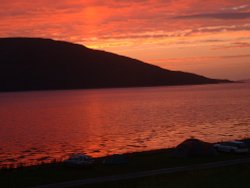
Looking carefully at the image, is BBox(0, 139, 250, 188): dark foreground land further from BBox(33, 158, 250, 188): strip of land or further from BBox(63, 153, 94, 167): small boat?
BBox(33, 158, 250, 188): strip of land

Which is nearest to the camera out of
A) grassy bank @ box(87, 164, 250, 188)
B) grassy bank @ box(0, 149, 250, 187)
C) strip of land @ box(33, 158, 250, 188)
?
grassy bank @ box(87, 164, 250, 188)

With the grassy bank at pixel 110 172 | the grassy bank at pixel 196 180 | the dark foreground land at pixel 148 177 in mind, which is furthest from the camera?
the grassy bank at pixel 110 172

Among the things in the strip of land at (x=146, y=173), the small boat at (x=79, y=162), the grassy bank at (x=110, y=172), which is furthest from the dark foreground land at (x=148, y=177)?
the strip of land at (x=146, y=173)

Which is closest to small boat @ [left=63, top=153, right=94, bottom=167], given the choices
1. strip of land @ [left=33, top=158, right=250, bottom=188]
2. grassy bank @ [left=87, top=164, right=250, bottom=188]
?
strip of land @ [left=33, top=158, right=250, bottom=188]

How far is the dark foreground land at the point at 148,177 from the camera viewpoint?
28.7 metres

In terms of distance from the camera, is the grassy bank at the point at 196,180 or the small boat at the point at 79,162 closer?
the grassy bank at the point at 196,180

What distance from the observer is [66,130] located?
88.2 metres

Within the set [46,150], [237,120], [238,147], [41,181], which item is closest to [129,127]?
[237,120]

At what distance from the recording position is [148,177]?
3138cm

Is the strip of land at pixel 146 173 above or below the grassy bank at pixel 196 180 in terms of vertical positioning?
below

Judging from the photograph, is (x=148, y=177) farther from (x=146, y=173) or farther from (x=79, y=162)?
(x=79, y=162)

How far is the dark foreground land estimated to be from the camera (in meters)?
28.7

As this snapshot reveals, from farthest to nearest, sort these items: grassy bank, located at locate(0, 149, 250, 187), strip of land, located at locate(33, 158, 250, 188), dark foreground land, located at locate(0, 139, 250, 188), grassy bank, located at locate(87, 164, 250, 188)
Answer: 1. grassy bank, located at locate(0, 149, 250, 187)
2. strip of land, located at locate(33, 158, 250, 188)
3. dark foreground land, located at locate(0, 139, 250, 188)
4. grassy bank, located at locate(87, 164, 250, 188)

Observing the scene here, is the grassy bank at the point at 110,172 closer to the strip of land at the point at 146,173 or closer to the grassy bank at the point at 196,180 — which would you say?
the grassy bank at the point at 196,180
